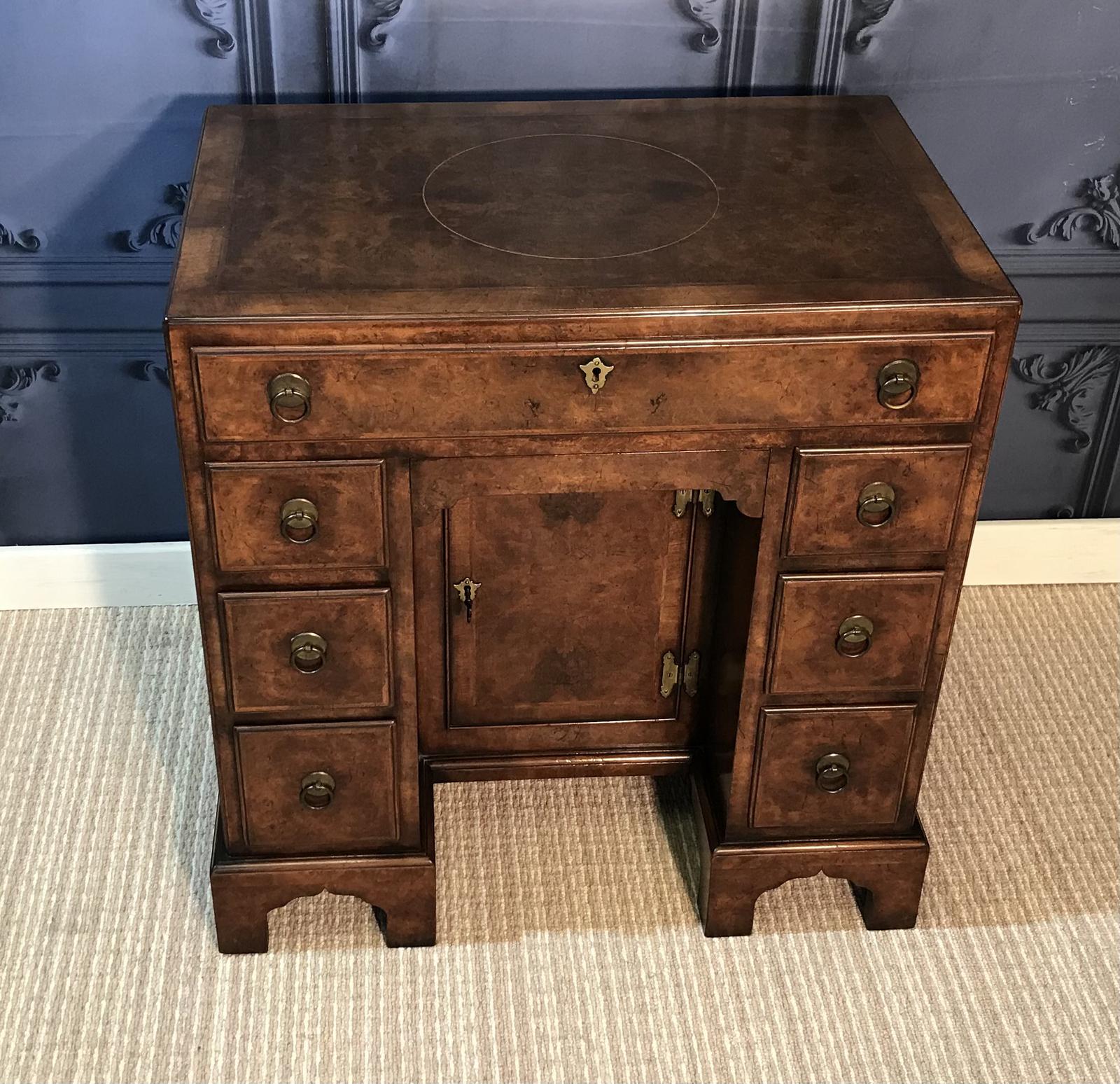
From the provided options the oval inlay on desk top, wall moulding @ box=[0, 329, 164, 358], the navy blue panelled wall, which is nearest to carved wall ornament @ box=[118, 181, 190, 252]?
the navy blue panelled wall

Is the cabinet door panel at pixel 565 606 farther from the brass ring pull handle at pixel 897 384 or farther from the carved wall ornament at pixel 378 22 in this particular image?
the carved wall ornament at pixel 378 22

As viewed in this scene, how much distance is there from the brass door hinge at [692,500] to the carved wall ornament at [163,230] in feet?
2.19

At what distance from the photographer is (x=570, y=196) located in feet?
4.67

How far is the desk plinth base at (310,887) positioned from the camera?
1571 mm

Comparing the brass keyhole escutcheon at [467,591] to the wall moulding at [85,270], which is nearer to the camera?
the brass keyhole escutcheon at [467,591]

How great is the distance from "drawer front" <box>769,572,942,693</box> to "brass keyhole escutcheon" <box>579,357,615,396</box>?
0.93 feet

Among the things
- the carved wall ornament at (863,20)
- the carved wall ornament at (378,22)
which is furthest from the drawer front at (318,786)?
the carved wall ornament at (863,20)

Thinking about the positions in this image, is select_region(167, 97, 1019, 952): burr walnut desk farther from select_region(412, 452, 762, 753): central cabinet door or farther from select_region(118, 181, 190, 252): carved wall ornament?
select_region(118, 181, 190, 252): carved wall ornament

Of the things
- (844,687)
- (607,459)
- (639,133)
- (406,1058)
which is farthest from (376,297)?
(406,1058)

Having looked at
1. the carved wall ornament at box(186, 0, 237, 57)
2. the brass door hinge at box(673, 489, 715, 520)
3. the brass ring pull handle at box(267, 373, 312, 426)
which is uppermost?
the carved wall ornament at box(186, 0, 237, 57)

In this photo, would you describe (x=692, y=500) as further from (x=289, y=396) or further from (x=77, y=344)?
(x=77, y=344)

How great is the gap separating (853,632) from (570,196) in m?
0.49

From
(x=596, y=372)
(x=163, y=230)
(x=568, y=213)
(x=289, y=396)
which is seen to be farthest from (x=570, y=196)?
(x=163, y=230)

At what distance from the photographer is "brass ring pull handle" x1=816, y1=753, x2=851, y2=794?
5.08 ft
